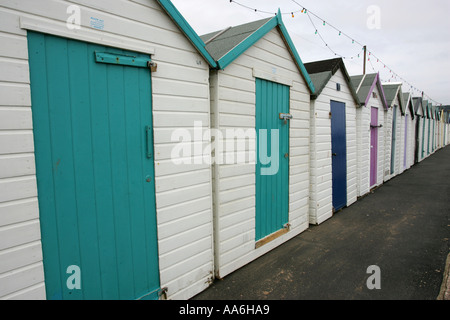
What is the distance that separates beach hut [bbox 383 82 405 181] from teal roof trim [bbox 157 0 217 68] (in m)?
9.33

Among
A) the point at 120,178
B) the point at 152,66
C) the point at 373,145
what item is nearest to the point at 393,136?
the point at 373,145

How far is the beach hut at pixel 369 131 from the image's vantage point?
26.5 feet

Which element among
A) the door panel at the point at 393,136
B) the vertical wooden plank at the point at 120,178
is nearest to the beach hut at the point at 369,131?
the door panel at the point at 393,136

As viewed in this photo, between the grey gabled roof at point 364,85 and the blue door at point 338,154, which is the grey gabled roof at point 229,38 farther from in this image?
the grey gabled roof at point 364,85

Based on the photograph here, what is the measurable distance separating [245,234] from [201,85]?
7.30ft

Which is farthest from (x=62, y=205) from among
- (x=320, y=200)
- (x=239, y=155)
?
(x=320, y=200)

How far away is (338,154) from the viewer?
6785mm

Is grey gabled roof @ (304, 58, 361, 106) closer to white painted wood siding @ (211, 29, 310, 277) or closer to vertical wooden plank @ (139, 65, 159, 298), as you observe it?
white painted wood siding @ (211, 29, 310, 277)

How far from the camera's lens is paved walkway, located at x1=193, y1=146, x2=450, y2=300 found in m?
3.36

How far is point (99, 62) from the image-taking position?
2.40 metres

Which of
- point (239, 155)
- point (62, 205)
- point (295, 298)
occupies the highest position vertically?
point (239, 155)

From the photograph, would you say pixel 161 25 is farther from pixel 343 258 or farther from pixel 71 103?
pixel 343 258

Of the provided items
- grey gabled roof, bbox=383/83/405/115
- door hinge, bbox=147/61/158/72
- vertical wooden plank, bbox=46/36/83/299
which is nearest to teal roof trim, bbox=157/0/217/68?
door hinge, bbox=147/61/158/72

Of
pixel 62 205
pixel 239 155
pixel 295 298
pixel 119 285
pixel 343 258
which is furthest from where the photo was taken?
pixel 343 258
